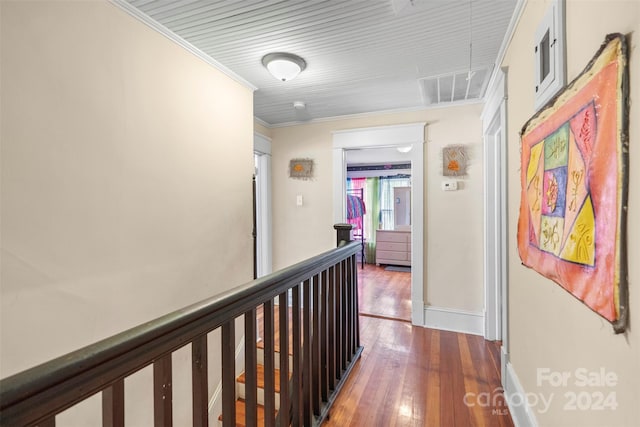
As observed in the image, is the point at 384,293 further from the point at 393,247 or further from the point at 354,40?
the point at 354,40

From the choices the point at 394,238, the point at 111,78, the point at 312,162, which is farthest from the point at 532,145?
the point at 394,238

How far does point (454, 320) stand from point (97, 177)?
313cm

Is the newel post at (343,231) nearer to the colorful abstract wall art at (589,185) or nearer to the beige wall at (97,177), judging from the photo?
the beige wall at (97,177)

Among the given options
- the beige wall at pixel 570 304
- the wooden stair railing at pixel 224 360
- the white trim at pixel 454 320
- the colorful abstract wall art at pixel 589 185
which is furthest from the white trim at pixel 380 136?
the colorful abstract wall art at pixel 589 185

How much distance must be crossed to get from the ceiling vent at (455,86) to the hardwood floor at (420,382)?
2.23 meters

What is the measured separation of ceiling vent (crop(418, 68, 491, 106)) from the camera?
2.41 m

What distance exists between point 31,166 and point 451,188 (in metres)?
Result: 3.04

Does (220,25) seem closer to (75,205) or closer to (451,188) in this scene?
(75,205)

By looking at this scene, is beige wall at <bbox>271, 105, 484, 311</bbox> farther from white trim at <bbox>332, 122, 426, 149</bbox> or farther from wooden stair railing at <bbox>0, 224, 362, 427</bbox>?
wooden stair railing at <bbox>0, 224, 362, 427</bbox>

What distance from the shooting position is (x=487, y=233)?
2.69m

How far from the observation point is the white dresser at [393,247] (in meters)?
6.10

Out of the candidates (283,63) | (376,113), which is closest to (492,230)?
(376,113)

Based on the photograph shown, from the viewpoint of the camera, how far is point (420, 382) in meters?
2.10

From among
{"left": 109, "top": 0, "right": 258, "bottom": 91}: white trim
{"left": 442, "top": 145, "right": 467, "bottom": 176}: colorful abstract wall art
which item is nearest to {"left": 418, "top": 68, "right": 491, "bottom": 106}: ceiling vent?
{"left": 442, "top": 145, "right": 467, "bottom": 176}: colorful abstract wall art
